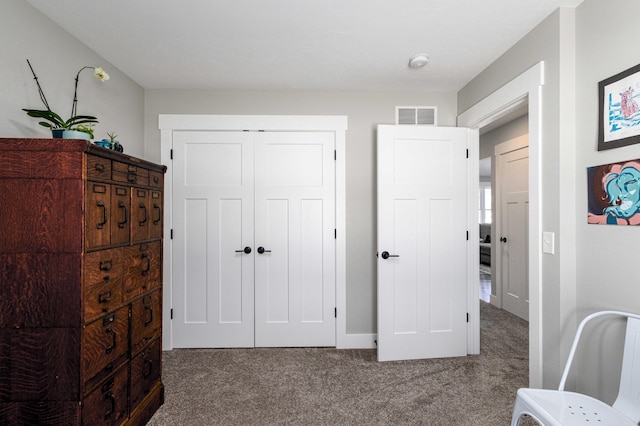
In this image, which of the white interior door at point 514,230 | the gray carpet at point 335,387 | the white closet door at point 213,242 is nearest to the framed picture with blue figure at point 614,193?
the gray carpet at point 335,387

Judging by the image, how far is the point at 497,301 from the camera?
4.04 m

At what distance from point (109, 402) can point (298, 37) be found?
7.75ft

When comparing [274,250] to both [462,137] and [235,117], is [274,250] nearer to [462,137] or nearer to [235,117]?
[235,117]

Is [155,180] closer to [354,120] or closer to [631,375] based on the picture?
[354,120]

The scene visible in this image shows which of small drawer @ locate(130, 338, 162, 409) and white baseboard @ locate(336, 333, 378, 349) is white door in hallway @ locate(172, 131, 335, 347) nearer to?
white baseboard @ locate(336, 333, 378, 349)

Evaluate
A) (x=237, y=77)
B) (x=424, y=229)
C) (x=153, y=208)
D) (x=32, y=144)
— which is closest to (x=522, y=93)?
(x=424, y=229)

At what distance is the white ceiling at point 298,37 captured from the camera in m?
1.70

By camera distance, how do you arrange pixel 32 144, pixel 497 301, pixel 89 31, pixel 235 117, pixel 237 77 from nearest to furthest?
pixel 32 144 → pixel 89 31 → pixel 237 77 → pixel 235 117 → pixel 497 301

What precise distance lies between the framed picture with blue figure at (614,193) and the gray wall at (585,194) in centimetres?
4

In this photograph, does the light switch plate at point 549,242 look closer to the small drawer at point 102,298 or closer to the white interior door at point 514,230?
the white interior door at point 514,230

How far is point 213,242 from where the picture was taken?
111 inches

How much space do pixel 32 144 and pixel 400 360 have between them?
111 inches

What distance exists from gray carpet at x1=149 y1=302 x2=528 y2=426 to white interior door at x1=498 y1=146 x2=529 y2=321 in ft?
3.02

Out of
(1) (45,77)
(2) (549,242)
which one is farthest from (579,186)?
(1) (45,77)
